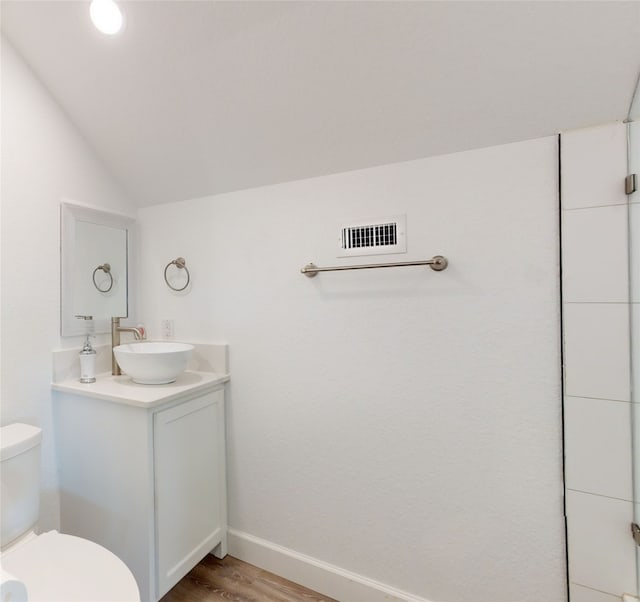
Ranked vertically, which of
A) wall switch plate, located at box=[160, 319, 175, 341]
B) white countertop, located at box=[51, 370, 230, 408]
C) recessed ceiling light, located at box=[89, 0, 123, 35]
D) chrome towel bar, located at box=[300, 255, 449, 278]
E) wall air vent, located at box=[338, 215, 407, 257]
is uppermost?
recessed ceiling light, located at box=[89, 0, 123, 35]

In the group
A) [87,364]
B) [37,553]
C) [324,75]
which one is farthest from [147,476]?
[324,75]

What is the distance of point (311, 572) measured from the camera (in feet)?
4.92


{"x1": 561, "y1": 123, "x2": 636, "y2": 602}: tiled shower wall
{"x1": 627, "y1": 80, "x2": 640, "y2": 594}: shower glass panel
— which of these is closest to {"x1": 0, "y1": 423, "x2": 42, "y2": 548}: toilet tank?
{"x1": 561, "y1": 123, "x2": 636, "y2": 602}: tiled shower wall

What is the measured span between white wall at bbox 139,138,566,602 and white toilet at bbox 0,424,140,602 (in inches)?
28.0

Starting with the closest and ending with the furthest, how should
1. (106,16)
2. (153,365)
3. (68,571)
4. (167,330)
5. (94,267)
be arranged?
(68,571), (106,16), (153,365), (94,267), (167,330)

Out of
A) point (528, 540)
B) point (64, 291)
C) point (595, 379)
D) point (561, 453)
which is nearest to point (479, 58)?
point (595, 379)

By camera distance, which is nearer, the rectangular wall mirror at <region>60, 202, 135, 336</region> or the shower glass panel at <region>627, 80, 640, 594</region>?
the shower glass panel at <region>627, 80, 640, 594</region>

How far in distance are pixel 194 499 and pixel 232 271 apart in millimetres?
1059

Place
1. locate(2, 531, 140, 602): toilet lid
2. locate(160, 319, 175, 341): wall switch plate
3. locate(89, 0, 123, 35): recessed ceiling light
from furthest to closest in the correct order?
locate(160, 319, 175, 341): wall switch plate → locate(89, 0, 123, 35): recessed ceiling light → locate(2, 531, 140, 602): toilet lid

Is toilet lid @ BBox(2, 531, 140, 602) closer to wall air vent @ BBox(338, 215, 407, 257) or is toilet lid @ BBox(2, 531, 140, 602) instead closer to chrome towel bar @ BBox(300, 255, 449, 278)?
chrome towel bar @ BBox(300, 255, 449, 278)

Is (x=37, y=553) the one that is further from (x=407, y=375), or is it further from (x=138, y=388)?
(x=407, y=375)

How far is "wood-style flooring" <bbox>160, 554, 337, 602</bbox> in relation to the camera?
144 centimetres

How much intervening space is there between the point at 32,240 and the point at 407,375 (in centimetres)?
169

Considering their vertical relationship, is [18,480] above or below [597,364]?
below
